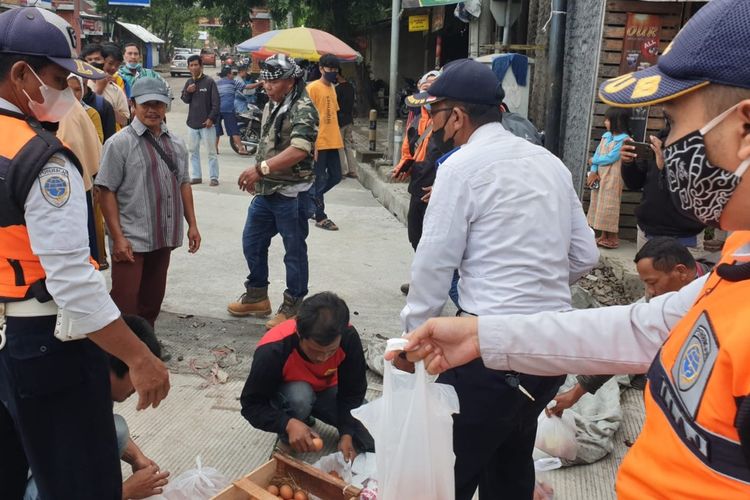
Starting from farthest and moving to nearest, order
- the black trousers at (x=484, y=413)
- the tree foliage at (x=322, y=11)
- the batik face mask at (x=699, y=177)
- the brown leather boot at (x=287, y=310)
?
the tree foliage at (x=322, y=11)
the brown leather boot at (x=287, y=310)
the black trousers at (x=484, y=413)
the batik face mask at (x=699, y=177)

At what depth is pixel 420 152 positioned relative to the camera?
17.0 feet

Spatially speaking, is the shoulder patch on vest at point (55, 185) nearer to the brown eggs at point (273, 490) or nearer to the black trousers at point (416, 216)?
the brown eggs at point (273, 490)

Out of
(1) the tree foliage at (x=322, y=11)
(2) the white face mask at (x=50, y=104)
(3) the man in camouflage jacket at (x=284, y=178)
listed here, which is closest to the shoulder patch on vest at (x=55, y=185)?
(2) the white face mask at (x=50, y=104)

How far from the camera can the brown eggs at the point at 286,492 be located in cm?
274

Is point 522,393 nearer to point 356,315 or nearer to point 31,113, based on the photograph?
point 31,113

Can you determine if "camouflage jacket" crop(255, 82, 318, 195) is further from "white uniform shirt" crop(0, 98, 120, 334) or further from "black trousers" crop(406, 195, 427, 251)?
"white uniform shirt" crop(0, 98, 120, 334)

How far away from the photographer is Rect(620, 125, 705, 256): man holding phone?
3881 millimetres

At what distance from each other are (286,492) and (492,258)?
4.54ft

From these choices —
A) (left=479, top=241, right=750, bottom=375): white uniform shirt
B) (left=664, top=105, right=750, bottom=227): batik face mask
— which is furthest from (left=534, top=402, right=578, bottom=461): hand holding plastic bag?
(left=664, top=105, right=750, bottom=227): batik face mask

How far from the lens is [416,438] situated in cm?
188

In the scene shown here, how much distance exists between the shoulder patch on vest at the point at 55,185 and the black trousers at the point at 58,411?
355 mm

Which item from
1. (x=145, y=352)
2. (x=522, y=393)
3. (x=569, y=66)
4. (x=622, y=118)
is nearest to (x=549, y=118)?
(x=569, y=66)

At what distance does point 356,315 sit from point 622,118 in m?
2.72

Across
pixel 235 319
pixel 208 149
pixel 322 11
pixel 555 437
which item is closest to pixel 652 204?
pixel 555 437
